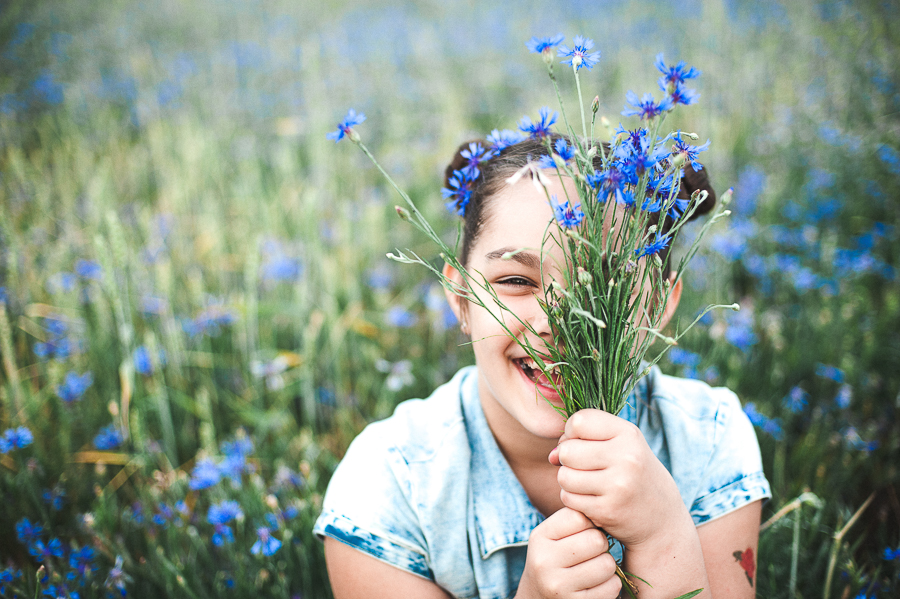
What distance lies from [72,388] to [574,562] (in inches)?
78.5

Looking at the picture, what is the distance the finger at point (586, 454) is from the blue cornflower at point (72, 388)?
196cm

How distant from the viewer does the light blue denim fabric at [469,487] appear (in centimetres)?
133

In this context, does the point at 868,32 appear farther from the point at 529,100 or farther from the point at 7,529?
the point at 7,529

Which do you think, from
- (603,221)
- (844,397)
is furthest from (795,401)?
(603,221)

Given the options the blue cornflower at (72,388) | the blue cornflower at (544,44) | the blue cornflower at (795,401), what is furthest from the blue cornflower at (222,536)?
the blue cornflower at (795,401)

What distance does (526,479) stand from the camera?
4.74 feet

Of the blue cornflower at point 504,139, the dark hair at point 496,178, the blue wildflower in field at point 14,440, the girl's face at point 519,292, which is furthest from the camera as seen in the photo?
the blue wildflower in field at point 14,440

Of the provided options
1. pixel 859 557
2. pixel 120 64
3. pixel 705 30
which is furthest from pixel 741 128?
pixel 120 64

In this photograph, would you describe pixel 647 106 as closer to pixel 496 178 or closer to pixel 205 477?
pixel 496 178

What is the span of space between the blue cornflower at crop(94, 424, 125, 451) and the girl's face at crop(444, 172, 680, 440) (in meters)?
1.59

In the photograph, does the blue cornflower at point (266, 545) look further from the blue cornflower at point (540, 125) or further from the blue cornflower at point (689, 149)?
the blue cornflower at point (689, 149)

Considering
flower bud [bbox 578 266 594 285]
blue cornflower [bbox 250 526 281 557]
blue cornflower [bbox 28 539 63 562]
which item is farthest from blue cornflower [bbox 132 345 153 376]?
flower bud [bbox 578 266 594 285]

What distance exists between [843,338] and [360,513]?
2.16 m

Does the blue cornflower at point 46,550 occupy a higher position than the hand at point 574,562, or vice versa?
the hand at point 574,562
